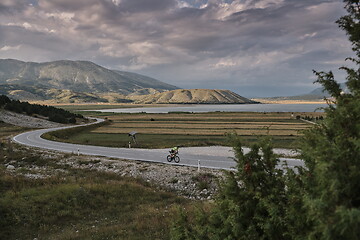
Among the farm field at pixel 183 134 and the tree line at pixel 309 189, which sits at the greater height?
the tree line at pixel 309 189

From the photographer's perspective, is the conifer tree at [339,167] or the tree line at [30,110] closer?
the conifer tree at [339,167]

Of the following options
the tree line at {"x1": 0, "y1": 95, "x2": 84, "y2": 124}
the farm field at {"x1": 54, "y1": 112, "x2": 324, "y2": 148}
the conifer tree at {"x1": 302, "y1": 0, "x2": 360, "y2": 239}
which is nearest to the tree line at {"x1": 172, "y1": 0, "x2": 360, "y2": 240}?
the conifer tree at {"x1": 302, "y1": 0, "x2": 360, "y2": 239}

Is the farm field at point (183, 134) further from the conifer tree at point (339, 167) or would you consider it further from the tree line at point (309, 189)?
the conifer tree at point (339, 167)

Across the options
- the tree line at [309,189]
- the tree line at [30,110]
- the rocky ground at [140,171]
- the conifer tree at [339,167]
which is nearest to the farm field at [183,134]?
the tree line at [309,189]

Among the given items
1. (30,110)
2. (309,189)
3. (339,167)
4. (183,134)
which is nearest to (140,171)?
(309,189)

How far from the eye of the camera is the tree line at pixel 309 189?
3.07m

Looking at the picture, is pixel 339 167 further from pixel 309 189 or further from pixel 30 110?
pixel 30 110

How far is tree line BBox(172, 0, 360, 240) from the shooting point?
307cm

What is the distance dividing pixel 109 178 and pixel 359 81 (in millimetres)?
23079

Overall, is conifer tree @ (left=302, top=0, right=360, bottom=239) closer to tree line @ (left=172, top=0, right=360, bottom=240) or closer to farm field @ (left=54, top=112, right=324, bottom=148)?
tree line @ (left=172, top=0, right=360, bottom=240)

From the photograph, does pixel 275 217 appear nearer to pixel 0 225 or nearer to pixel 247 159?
pixel 247 159

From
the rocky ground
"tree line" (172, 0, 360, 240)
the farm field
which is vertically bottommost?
the rocky ground

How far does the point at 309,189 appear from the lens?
161 inches

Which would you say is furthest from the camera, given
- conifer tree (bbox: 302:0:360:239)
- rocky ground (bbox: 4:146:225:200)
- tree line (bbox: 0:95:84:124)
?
tree line (bbox: 0:95:84:124)
